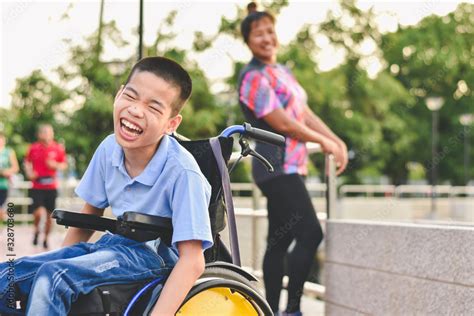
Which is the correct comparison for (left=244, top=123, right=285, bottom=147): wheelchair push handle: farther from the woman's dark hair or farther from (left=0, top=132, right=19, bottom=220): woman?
(left=0, top=132, right=19, bottom=220): woman

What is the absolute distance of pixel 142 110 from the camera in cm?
233

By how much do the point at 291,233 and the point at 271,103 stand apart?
658 millimetres

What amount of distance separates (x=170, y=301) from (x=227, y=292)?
29 cm

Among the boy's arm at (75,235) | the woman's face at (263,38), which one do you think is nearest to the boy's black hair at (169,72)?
the boy's arm at (75,235)

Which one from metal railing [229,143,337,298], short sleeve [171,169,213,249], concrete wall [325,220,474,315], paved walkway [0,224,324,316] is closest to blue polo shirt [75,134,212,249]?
short sleeve [171,169,213,249]

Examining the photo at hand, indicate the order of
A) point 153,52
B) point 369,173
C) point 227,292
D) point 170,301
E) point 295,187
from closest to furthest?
point 170,301
point 227,292
point 295,187
point 153,52
point 369,173

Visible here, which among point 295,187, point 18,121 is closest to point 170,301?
point 295,187

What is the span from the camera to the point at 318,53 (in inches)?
1097

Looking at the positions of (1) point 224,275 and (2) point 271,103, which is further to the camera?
(2) point 271,103

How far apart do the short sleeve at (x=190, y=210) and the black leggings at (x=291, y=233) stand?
1.68 m

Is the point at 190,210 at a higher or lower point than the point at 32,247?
higher

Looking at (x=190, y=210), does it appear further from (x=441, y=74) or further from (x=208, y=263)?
(x=441, y=74)

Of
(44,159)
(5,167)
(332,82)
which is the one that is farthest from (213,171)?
(332,82)

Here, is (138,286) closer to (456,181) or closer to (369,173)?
(369,173)
